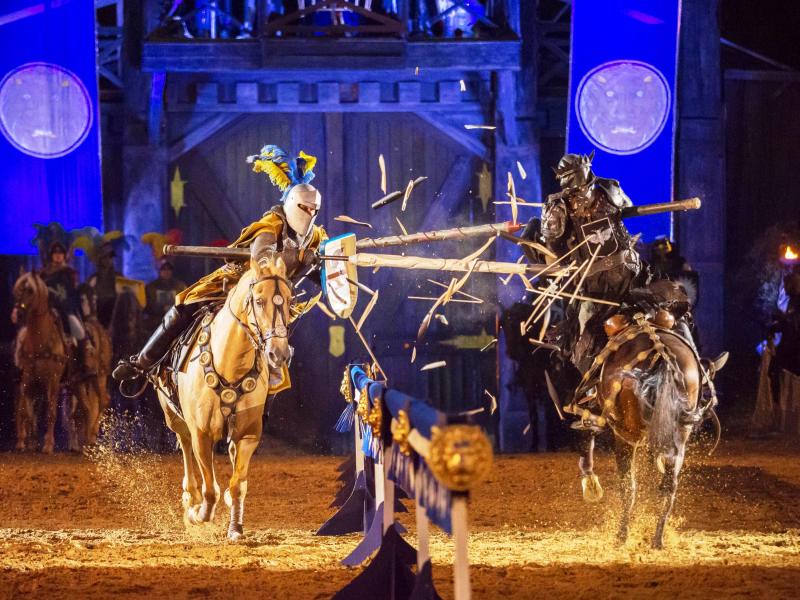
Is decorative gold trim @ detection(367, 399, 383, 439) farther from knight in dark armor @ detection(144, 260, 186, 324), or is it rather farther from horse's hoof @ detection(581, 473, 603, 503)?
knight in dark armor @ detection(144, 260, 186, 324)

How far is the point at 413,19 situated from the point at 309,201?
25.9 feet

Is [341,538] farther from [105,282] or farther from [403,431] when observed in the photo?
[105,282]

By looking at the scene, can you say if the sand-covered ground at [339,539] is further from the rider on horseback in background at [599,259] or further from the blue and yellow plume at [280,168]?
the blue and yellow plume at [280,168]

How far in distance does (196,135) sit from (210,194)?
2.67 ft

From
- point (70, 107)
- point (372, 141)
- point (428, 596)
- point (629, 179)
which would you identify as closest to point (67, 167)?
point (70, 107)

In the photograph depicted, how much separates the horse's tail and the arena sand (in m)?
0.64

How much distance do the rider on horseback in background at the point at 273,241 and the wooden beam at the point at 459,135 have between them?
7.28m

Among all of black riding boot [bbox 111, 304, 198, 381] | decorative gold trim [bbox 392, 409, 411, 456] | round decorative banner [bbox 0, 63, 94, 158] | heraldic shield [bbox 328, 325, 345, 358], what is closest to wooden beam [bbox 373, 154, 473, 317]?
heraldic shield [bbox 328, 325, 345, 358]

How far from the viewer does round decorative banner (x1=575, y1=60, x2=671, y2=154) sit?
546 inches

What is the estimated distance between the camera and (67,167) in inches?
552

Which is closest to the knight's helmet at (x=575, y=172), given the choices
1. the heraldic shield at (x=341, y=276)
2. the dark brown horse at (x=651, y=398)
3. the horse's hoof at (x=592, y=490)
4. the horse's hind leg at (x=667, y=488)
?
the dark brown horse at (x=651, y=398)

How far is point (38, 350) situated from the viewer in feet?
44.8

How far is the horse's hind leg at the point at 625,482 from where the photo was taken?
755cm

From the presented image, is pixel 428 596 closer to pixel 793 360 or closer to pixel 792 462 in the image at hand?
pixel 792 462
